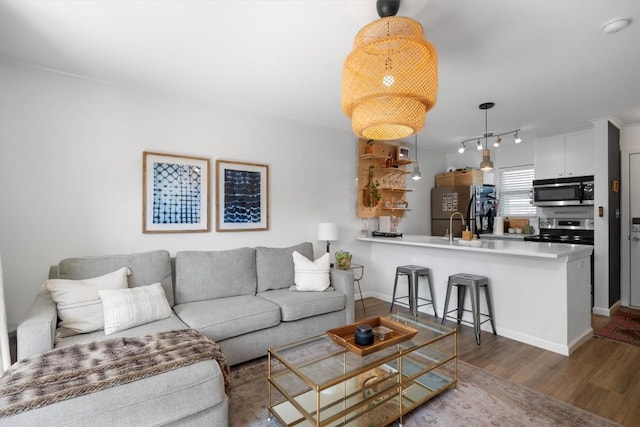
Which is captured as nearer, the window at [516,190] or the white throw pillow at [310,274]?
the white throw pillow at [310,274]

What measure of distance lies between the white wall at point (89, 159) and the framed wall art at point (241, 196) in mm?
87

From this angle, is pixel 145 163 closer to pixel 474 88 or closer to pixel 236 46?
pixel 236 46

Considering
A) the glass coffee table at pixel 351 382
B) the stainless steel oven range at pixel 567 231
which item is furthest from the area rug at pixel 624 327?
the glass coffee table at pixel 351 382

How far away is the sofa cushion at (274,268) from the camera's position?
3377 mm

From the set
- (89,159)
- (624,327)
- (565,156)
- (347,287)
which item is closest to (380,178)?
(347,287)

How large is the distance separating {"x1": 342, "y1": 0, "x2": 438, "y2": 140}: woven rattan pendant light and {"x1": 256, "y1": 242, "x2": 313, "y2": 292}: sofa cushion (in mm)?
2126

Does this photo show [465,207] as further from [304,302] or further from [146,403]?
[146,403]

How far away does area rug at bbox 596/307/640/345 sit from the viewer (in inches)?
129

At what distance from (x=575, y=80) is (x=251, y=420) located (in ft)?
12.6

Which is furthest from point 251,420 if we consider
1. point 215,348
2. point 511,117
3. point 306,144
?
point 511,117

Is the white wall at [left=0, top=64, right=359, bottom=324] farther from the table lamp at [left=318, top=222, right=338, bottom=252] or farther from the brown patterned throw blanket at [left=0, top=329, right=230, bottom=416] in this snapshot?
the brown patterned throw blanket at [left=0, top=329, right=230, bottom=416]

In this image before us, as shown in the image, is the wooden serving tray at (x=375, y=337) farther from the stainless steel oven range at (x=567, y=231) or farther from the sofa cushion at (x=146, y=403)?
the stainless steel oven range at (x=567, y=231)

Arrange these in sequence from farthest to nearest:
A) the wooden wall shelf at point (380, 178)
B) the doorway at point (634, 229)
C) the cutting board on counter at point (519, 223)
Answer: the cutting board on counter at point (519, 223), the wooden wall shelf at point (380, 178), the doorway at point (634, 229)

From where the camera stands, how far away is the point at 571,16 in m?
1.95
